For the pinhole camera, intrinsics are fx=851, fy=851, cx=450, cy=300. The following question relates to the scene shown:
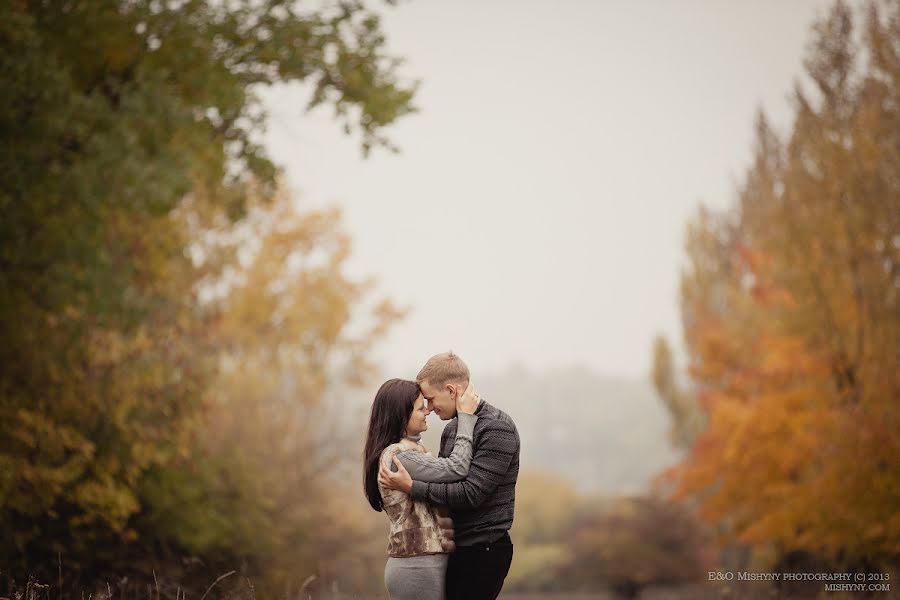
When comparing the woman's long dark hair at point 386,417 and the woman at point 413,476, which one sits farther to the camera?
the woman's long dark hair at point 386,417

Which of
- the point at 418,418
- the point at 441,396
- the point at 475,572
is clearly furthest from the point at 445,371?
the point at 475,572

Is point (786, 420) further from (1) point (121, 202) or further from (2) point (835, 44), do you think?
(1) point (121, 202)

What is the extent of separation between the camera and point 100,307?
8531mm

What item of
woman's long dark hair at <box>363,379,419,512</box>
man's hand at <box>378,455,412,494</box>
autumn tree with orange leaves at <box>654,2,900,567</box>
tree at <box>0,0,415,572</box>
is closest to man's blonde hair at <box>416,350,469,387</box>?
woman's long dark hair at <box>363,379,419,512</box>

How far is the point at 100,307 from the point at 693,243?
2526 centimetres

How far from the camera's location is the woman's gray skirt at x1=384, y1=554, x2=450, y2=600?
3.92 meters

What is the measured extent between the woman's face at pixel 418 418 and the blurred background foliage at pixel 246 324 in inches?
73.1

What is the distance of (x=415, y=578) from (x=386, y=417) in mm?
768

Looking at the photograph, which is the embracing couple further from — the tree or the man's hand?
the tree

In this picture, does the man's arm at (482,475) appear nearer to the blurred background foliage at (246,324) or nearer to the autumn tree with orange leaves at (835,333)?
the blurred background foliage at (246,324)

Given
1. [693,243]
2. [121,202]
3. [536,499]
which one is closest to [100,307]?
[121,202]

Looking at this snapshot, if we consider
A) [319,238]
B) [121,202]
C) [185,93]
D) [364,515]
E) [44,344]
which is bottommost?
[364,515]

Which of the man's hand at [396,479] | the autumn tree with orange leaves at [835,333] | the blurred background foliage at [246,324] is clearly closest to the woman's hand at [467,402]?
the man's hand at [396,479]

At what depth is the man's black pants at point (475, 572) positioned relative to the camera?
→ 4086 mm
